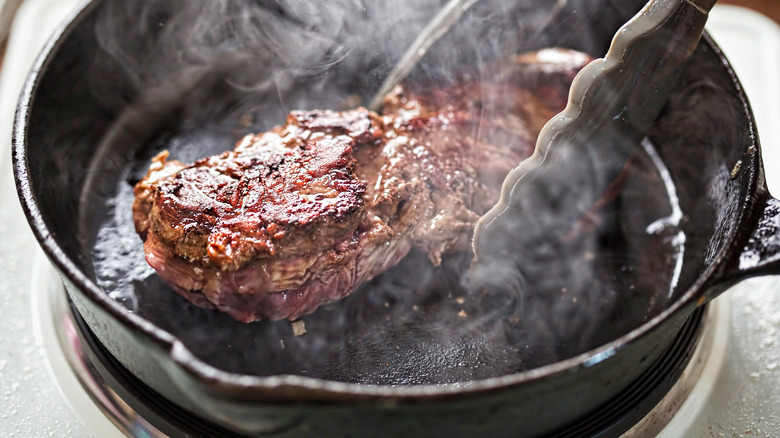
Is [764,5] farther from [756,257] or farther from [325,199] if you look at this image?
[325,199]

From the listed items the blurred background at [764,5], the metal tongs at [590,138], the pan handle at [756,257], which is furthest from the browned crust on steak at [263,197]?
the blurred background at [764,5]

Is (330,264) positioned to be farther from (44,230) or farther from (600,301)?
(600,301)

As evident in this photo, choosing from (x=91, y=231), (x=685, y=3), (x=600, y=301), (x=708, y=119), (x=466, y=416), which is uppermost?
(x=685, y=3)

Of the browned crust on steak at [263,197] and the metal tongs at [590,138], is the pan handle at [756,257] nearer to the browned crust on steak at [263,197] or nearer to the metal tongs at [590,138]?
the metal tongs at [590,138]

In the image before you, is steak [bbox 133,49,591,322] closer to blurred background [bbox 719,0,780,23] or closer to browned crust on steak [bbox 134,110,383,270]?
browned crust on steak [bbox 134,110,383,270]

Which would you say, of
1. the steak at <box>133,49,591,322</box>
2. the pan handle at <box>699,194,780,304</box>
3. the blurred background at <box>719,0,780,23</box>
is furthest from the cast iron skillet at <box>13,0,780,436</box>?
the blurred background at <box>719,0,780,23</box>

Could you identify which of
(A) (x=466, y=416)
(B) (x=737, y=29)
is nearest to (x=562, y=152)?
(A) (x=466, y=416)

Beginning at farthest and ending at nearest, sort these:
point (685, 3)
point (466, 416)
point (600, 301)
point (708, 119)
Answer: point (708, 119), point (600, 301), point (685, 3), point (466, 416)
